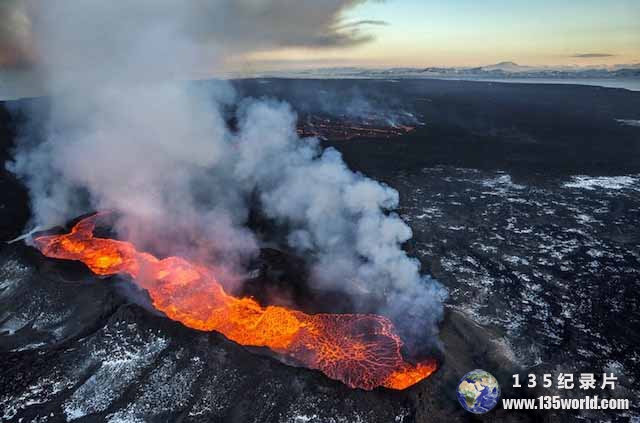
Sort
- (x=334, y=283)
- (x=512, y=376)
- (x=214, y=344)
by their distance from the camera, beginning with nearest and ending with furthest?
(x=512, y=376) → (x=214, y=344) → (x=334, y=283)

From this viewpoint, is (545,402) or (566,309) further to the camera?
(566,309)

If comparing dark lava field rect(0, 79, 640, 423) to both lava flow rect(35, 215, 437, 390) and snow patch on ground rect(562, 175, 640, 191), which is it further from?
snow patch on ground rect(562, 175, 640, 191)

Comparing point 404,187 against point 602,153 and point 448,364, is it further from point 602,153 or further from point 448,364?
point 602,153

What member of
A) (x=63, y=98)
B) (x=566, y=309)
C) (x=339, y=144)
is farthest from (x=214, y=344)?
(x=339, y=144)

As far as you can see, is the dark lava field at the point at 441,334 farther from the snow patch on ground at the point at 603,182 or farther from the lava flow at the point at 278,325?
the snow patch on ground at the point at 603,182

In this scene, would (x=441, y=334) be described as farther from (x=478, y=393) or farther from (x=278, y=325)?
(x=278, y=325)

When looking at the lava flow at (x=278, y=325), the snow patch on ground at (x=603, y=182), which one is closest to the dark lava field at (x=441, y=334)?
the lava flow at (x=278, y=325)

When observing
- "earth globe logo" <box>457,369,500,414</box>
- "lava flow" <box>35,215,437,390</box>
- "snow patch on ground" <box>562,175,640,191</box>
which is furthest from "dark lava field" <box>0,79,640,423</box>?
"snow patch on ground" <box>562,175,640,191</box>
